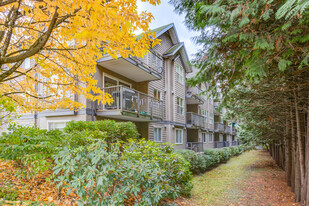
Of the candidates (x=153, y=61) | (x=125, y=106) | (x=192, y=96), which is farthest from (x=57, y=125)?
(x=192, y=96)

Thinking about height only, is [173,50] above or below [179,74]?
above

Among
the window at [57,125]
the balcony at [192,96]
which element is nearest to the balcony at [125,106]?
the window at [57,125]

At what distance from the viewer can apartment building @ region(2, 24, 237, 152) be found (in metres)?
11.0

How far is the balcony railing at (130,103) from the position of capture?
1071cm

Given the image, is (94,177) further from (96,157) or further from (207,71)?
(207,71)

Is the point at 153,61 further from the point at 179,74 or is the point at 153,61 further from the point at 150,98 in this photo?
the point at 179,74

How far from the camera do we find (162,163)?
233 inches

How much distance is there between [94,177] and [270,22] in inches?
205

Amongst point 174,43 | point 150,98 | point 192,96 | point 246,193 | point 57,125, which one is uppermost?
point 174,43

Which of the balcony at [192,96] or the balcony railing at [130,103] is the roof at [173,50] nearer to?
the balcony at [192,96]

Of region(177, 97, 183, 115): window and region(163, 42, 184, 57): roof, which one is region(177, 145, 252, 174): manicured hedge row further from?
region(163, 42, 184, 57): roof

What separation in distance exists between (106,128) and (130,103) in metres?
3.38

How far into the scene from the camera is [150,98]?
1407cm

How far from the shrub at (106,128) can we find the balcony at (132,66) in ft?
12.6
